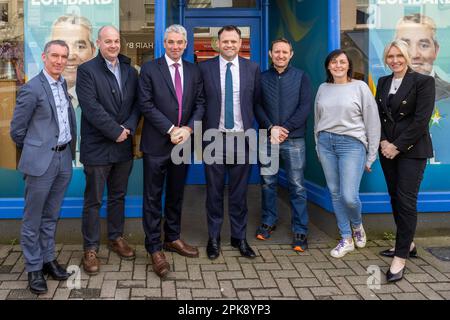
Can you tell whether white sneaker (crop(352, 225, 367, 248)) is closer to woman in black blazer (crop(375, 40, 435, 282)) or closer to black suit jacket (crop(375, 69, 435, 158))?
woman in black blazer (crop(375, 40, 435, 282))

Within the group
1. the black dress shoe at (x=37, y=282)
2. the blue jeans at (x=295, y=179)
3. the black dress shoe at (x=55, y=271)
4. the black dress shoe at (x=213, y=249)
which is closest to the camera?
the black dress shoe at (x=37, y=282)

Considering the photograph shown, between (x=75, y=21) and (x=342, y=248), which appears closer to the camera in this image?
(x=342, y=248)

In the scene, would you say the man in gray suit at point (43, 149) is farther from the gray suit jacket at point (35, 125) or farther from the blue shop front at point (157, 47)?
the blue shop front at point (157, 47)

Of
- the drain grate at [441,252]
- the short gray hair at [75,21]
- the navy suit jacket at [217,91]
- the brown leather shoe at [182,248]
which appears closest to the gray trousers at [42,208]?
the brown leather shoe at [182,248]

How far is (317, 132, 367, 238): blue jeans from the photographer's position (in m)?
4.30

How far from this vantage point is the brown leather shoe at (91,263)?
3979 millimetres

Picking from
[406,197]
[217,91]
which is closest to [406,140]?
[406,197]

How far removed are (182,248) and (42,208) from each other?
1.34 meters

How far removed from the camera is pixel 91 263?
402 centimetres

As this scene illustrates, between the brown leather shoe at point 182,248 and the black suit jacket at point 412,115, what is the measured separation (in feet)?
6.60

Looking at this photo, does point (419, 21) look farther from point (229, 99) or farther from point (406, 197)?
point (229, 99)

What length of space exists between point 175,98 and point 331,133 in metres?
1.46

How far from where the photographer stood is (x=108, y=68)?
4023 millimetres

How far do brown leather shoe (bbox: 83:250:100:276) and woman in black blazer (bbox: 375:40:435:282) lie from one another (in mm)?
2422
